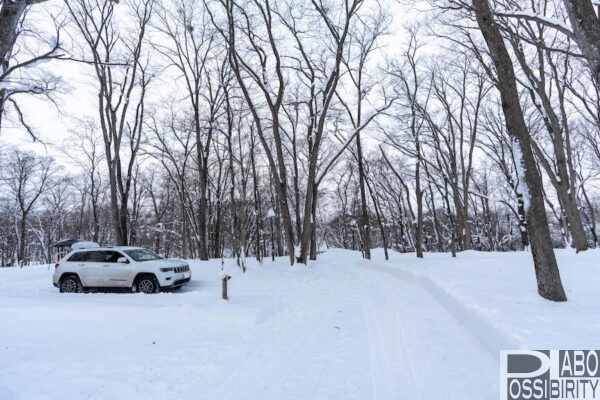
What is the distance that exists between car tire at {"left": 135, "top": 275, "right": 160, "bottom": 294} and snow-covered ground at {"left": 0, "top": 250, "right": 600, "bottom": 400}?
1626mm

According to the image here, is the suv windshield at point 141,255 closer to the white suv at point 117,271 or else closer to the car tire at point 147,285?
the white suv at point 117,271

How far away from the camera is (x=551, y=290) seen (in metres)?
6.16

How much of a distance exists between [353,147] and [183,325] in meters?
23.1

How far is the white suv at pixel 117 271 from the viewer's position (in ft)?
36.1

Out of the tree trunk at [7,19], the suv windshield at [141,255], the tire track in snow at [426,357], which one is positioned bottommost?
the tire track in snow at [426,357]

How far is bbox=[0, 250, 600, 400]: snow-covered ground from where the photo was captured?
3.88m

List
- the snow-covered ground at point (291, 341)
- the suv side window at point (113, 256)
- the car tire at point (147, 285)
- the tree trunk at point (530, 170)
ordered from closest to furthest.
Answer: the snow-covered ground at point (291, 341) → the tree trunk at point (530, 170) → the car tire at point (147, 285) → the suv side window at point (113, 256)

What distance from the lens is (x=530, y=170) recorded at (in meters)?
6.70

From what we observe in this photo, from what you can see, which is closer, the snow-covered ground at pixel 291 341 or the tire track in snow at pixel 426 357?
the tire track in snow at pixel 426 357

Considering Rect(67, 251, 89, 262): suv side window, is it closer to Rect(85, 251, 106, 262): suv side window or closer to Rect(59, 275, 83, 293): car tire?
Rect(85, 251, 106, 262): suv side window

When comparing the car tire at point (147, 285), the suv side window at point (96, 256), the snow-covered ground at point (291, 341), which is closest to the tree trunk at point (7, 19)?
the snow-covered ground at point (291, 341)

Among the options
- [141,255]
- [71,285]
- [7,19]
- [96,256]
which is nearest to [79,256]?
[96,256]

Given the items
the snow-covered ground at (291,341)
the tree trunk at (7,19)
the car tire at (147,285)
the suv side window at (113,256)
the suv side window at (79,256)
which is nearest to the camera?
the snow-covered ground at (291,341)

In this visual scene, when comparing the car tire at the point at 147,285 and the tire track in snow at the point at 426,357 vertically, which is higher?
the car tire at the point at 147,285
